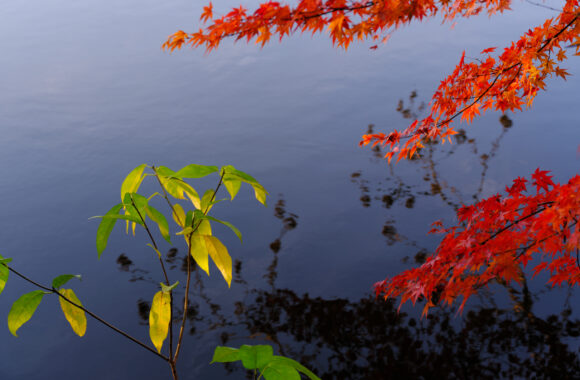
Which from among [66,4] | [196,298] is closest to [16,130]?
[196,298]

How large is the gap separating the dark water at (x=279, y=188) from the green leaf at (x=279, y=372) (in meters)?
1.99

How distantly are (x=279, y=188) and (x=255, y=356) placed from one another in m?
3.84

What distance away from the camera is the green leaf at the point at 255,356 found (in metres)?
0.95

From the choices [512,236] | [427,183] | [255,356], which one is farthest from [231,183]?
[427,183]

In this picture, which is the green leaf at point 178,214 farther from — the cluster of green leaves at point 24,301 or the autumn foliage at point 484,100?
the autumn foliage at point 484,100

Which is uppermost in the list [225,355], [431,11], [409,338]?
[431,11]

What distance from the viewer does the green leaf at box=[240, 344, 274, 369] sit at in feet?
3.10

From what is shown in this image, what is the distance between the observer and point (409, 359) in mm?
2857

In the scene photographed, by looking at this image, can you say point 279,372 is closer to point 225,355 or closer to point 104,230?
point 225,355

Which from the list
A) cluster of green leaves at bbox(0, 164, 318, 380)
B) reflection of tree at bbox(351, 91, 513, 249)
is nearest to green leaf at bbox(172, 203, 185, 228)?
cluster of green leaves at bbox(0, 164, 318, 380)

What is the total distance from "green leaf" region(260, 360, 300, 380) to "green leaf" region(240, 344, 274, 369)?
0.5 inches

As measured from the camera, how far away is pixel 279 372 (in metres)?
0.94

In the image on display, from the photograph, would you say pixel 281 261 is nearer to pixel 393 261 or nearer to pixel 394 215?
pixel 393 261

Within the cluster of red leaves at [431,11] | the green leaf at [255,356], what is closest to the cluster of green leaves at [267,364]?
the green leaf at [255,356]
